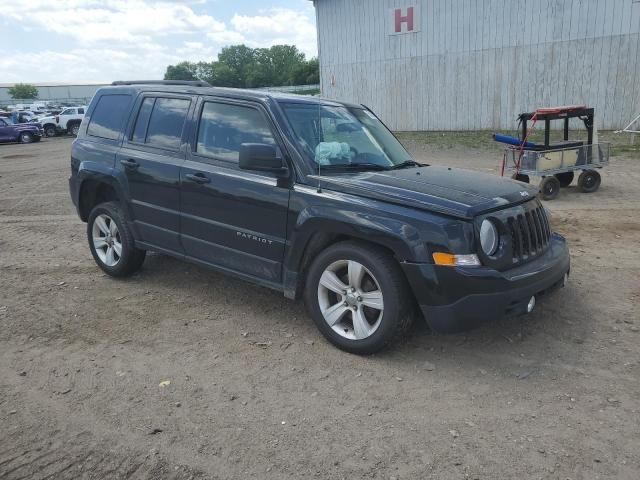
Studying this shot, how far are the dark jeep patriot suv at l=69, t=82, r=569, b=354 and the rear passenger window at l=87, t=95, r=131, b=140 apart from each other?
0.02m

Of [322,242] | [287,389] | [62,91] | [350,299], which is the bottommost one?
[287,389]

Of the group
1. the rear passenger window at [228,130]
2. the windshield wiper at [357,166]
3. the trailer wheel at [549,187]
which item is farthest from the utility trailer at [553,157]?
the rear passenger window at [228,130]

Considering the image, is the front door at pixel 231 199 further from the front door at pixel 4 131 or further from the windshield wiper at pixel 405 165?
the front door at pixel 4 131

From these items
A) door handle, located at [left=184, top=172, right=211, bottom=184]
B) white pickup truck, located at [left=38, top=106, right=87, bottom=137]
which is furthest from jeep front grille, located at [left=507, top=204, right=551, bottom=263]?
white pickup truck, located at [left=38, top=106, right=87, bottom=137]

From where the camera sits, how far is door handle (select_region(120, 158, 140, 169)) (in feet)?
16.6

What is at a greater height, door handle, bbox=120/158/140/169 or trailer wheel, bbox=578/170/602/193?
door handle, bbox=120/158/140/169

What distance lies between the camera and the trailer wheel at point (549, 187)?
30.5 feet

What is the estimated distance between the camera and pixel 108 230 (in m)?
5.58

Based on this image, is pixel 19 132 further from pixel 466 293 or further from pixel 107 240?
pixel 466 293

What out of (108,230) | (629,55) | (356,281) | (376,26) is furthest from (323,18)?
(356,281)

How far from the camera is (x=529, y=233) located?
12.6ft

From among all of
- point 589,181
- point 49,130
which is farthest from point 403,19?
point 49,130

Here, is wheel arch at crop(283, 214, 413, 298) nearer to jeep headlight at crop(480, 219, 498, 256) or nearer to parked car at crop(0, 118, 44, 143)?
jeep headlight at crop(480, 219, 498, 256)

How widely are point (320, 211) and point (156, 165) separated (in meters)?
1.85
